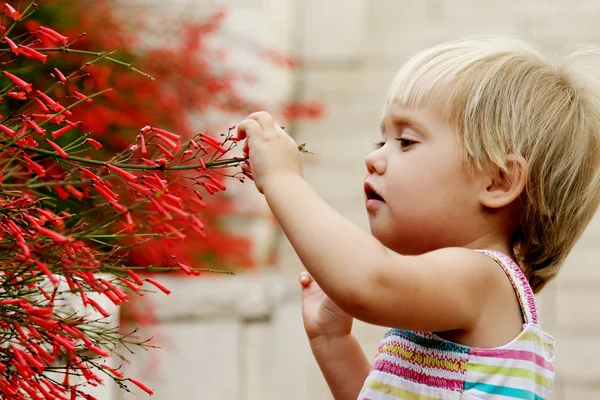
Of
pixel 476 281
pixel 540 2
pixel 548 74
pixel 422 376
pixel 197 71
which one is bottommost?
pixel 422 376

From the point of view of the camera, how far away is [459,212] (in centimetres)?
126

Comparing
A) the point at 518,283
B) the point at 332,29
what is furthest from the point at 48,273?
the point at 332,29

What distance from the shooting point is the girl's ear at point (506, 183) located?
1255mm

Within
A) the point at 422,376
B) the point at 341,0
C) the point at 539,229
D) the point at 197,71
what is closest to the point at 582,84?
the point at 539,229

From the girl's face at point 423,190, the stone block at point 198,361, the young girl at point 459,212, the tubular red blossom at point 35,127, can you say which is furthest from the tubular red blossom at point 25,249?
the stone block at point 198,361

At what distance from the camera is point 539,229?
1344 mm

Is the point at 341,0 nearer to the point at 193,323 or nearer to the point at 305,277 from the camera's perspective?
the point at 193,323

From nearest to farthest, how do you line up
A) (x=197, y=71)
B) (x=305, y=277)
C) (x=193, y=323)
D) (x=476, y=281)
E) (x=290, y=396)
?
(x=476, y=281), (x=305, y=277), (x=197, y=71), (x=193, y=323), (x=290, y=396)

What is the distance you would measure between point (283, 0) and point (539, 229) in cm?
441

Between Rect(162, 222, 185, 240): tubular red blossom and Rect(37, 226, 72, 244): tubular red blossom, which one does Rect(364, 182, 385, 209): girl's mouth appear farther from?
Rect(37, 226, 72, 244): tubular red blossom

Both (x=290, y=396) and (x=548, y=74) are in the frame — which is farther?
(x=290, y=396)

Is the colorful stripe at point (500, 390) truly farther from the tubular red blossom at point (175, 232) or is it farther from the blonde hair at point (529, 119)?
the tubular red blossom at point (175, 232)

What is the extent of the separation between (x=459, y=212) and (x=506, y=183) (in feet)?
0.27

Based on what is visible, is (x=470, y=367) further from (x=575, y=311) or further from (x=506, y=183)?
(x=575, y=311)
